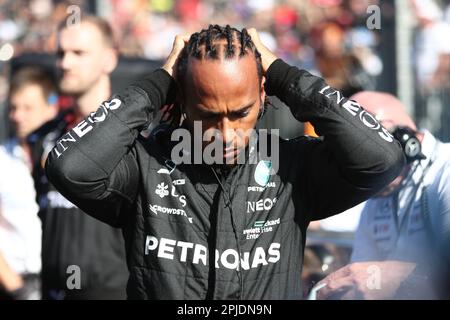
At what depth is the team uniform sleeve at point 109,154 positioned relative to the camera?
3.15m

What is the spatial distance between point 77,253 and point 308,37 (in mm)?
4573

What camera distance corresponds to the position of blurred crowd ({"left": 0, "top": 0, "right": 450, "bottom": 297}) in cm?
662

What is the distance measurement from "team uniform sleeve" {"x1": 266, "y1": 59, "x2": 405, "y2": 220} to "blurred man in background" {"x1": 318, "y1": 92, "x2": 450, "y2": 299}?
2.95ft

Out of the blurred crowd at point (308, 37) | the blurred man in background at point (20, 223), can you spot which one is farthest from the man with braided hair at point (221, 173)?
the blurred man in background at point (20, 223)

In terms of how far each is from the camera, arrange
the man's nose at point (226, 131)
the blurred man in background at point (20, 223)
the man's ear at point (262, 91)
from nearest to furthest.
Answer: the man's nose at point (226, 131)
the man's ear at point (262, 91)
the blurred man in background at point (20, 223)

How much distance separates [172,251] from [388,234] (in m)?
1.69

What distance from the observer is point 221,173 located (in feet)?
10.4

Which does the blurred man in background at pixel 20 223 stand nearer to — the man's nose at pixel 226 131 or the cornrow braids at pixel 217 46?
the cornrow braids at pixel 217 46

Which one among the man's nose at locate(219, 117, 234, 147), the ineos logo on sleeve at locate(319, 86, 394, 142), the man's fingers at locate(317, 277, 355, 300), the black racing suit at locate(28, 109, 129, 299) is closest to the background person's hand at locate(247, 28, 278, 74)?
the ineos logo on sleeve at locate(319, 86, 394, 142)

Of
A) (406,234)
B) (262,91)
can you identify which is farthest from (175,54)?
(406,234)

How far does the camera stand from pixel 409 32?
6.73m

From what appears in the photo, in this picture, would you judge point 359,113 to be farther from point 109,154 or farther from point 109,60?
point 109,60

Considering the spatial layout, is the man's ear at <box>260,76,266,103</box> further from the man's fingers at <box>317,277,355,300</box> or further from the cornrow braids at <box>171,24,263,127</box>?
the man's fingers at <box>317,277,355,300</box>
